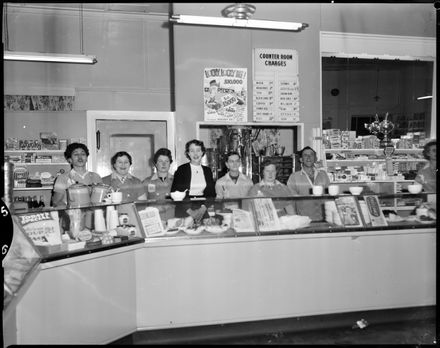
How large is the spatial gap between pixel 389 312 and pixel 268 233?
1.23 m

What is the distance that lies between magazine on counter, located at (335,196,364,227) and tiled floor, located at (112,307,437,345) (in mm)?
724

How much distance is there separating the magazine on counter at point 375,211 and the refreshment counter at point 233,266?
Answer: 0.03 meters

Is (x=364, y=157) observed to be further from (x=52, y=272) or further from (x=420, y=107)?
(x=52, y=272)

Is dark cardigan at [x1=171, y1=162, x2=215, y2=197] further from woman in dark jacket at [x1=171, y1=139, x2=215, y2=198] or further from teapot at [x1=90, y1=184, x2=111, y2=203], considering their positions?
teapot at [x1=90, y1=184, x2=111, y2=203]

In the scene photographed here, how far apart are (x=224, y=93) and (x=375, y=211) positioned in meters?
2.94

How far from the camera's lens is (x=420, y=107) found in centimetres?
778

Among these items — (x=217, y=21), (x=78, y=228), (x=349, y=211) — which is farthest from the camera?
(x=217, y=21)

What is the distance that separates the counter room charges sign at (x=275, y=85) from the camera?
6254mm

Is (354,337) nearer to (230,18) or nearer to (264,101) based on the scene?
(230,18)

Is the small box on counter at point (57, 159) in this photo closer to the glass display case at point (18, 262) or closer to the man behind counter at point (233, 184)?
the man behind counter at point (233, 184)

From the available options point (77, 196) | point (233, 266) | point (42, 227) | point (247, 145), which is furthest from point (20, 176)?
point (233, 266)

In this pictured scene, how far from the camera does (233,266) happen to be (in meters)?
3.48

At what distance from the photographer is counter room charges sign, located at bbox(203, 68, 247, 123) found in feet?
20.0

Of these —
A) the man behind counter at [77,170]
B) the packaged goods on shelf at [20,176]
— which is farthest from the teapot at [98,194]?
the packaged goods on shelf at [20,176]
